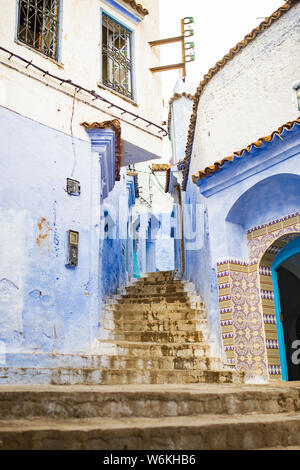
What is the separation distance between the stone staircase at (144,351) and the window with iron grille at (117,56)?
3.99 meters

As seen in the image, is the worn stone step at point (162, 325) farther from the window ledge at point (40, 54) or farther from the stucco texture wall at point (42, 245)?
the window ledge at point (40, 54)

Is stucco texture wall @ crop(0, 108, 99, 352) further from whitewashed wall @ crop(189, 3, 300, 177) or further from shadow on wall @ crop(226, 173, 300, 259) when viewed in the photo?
whitewashed wall @ crop(189, 3, 300, 177)

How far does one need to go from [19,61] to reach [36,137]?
118cm

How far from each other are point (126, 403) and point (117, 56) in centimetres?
739

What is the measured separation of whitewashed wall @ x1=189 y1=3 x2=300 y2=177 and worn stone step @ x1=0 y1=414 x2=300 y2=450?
5.42 meters

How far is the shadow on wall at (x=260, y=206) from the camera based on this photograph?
712 centimetres

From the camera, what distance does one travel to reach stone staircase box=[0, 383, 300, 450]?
2725mm

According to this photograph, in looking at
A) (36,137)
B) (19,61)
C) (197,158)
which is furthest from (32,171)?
(197,158)

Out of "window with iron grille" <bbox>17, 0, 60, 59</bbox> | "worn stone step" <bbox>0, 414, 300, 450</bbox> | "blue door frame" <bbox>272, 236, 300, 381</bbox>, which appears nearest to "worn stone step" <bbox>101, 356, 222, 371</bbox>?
"blue door frame" <bbox>272, 236, 300, 381</bbox>

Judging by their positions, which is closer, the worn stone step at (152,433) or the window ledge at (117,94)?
the worn stone step at (152,433)

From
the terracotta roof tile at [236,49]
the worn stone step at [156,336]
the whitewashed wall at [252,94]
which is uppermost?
the terracotta roof tile at [236,49]

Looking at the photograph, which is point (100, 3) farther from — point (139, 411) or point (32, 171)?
point (139, 411)

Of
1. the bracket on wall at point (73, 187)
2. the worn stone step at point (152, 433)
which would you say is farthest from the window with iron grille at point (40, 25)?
the worn stone step at point (152, 433)

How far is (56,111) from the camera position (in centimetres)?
747
